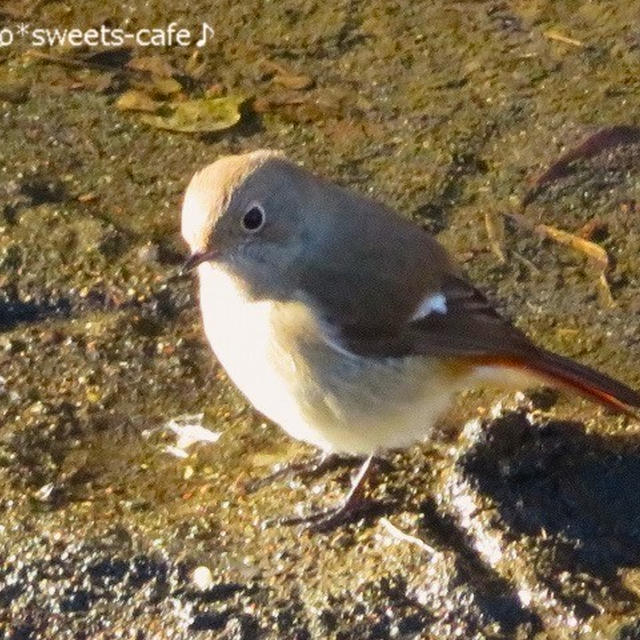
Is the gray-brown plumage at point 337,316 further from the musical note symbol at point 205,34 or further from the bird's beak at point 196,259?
the musical note symbol at point 205,34

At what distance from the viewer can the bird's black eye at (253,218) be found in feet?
16.4

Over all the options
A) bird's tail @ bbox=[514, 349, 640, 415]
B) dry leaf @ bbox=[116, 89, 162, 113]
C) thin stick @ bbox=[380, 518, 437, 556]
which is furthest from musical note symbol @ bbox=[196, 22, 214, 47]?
thin stick @ bbox=[380, 518, 437, 556]

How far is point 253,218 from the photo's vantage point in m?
5.04

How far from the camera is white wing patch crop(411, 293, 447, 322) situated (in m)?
5.27

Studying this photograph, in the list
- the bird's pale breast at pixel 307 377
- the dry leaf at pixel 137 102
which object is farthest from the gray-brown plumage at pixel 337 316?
the dry leaf at pixel 137 102

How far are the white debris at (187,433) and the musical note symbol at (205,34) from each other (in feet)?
8.44

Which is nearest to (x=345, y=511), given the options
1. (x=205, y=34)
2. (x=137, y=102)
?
(x=137, y=102)

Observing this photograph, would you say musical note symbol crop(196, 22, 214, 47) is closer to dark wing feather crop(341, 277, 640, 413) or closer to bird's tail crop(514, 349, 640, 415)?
dark wing feather crop(341, 277, 640, 413)

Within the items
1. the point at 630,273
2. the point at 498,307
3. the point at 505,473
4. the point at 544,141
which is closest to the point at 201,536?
the point at 505,473

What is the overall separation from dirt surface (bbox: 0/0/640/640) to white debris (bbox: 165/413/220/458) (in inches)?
1.5

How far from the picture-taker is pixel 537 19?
24.9 feet

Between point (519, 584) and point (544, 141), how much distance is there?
2772 mm

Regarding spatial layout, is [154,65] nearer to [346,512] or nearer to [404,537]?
[346,512]

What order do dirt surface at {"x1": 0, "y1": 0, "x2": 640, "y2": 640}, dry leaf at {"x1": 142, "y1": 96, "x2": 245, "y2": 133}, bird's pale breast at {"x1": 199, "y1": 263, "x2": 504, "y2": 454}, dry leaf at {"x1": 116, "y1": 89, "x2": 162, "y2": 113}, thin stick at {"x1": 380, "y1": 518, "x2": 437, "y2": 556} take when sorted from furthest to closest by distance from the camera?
1. dry leaf at {"x1": 116, "y1": 89, "x2": 162, "y2": 113}
2. dry leaf at {"x1": 142, "y1": 96, "x2": 245, "y2": 133}
3. bird's pale breast at {"x1": 199, "y1": 263, "x2": 504, "y2": 454}
4. thin stick at {"x1": 380, "y1": 518, "x2": 437, "y2": 556}
5. dirt surface at {"x1": 0, "y1": 0, "x2": 640, "y2": 640}
